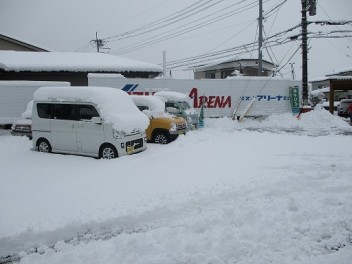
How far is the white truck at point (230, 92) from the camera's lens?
57.9ft

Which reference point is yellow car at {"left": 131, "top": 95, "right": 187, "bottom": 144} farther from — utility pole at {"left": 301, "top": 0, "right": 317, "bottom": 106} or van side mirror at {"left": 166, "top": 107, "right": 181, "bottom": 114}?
utility pole at {"left": 301, "top": 0, "right": 317, "bottom": 106}

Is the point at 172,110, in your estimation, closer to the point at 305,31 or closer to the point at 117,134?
the point at 117,134

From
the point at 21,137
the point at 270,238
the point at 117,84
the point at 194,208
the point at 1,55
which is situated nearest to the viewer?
the point at 270,238

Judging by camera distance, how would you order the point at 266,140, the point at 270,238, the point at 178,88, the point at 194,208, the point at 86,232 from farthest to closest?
the point at 178,88 → the point at 266,140 → the point at 194,208 → the point at 86,232 → the point at 270,238

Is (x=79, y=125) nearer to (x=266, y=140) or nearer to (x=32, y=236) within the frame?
(x=32, y=236)

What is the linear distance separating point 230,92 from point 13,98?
41.9ft

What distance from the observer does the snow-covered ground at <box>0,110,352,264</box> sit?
12.4 ft

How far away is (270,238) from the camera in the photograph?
4.01 meters

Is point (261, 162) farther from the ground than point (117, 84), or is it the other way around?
point (117, 84)

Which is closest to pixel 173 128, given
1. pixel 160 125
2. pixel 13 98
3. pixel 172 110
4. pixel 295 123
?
pixel 160 125

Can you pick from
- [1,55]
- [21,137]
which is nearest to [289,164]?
[21,137]

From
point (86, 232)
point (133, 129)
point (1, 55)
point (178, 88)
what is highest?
point (1, 55)

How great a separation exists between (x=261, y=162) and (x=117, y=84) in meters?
11.0

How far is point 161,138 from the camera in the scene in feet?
36.7
